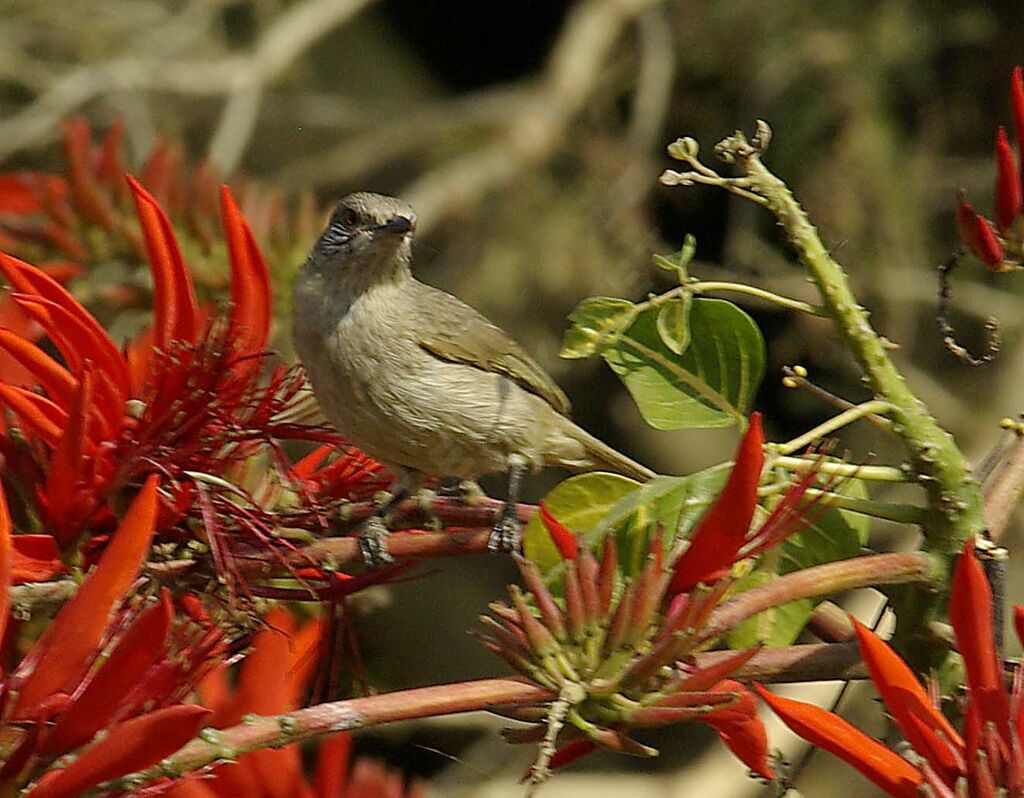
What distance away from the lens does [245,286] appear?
124 centimetres

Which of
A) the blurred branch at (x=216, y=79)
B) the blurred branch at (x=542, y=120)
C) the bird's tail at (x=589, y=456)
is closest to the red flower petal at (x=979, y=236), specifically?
the bird's tail at (x=589, y=456)

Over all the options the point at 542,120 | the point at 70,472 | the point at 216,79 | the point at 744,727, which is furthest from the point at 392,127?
the point at 744,727

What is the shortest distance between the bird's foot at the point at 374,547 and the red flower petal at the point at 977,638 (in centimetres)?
37

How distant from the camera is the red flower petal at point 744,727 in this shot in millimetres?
872

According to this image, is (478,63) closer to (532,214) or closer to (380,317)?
(532,214)

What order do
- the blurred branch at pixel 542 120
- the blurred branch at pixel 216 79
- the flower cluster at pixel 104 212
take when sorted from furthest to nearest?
the blurred branch at pixel 542 120 < the blurred branch at pixel 216 79 < the flower cluster at pixel 104 212

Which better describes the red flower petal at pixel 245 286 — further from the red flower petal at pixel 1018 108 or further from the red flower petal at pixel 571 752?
the red flower petal at pixel 1018 108

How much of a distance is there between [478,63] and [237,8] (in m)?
0.78

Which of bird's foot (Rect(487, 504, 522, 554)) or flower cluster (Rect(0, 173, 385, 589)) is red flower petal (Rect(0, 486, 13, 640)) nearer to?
flower cluster (Rect(0, 173, 385, 589))

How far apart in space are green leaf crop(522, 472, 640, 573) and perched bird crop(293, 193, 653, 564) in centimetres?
51

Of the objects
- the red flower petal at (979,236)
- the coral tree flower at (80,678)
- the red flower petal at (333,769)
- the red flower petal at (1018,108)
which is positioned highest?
the red flower petal at (1018,108)

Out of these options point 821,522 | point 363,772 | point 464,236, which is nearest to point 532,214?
point 464,236

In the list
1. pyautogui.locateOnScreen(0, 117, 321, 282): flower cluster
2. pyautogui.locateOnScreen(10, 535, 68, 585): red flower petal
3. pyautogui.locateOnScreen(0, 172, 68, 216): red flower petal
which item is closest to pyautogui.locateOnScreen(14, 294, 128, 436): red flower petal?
pyautogui.locateOnScreen(10, 535, 68, 585): red flower petal

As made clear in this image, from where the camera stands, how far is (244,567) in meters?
1.05
